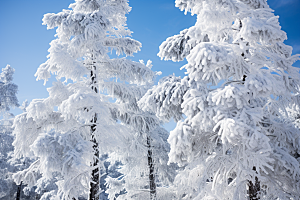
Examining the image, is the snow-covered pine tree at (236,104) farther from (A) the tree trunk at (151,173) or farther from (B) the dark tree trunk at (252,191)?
(A) the tree trunk at (151,173)

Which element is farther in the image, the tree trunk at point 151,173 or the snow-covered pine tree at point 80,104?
the tree trunk at point 151,173

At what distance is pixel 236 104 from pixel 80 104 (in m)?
4.34

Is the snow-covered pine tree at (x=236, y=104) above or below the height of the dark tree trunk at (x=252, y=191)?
above

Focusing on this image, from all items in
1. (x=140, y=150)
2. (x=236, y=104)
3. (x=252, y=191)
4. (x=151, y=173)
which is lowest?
(x=252, y=191)

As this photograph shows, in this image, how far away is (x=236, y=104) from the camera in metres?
4.68

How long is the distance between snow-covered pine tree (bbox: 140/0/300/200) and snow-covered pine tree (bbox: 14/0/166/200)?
2122 millimetres

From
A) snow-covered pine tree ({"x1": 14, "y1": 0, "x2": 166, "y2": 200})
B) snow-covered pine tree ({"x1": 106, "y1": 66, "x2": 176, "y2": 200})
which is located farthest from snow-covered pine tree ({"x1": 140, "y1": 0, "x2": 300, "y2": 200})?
snow-covered pine tree ({"x1": 106, "y1": 66, "x2": 176, "y2": 200})

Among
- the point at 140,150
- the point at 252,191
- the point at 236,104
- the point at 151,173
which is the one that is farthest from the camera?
the point at 151,173

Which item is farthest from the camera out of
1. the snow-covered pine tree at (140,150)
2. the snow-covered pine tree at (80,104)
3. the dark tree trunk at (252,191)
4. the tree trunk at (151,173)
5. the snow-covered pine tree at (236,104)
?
the tree trunk at (151,173)

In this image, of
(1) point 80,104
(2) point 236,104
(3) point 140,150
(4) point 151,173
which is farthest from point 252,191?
(4) point 151,173

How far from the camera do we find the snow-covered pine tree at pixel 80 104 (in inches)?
231

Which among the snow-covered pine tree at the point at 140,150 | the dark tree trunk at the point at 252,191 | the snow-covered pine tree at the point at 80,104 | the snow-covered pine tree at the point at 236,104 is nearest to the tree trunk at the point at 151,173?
the snow-covered pine tree at the point at 140,150

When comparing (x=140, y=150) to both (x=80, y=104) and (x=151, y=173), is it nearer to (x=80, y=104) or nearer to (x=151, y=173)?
(x=151, y=173)

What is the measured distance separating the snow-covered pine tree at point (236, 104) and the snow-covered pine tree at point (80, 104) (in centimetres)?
212
